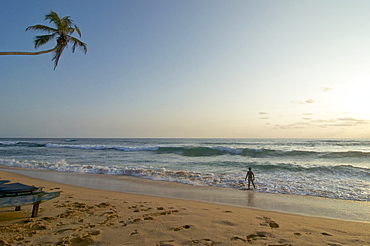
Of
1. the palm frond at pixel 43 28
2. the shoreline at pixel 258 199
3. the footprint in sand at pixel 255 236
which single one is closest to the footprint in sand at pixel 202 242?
the footprint in sand at pixel 255 236

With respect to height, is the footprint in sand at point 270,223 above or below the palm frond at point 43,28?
below

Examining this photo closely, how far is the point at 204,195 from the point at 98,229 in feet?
17.7

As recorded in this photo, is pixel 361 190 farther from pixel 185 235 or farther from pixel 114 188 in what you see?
pixel 114 188

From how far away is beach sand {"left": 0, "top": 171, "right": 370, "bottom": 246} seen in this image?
379 centimetres

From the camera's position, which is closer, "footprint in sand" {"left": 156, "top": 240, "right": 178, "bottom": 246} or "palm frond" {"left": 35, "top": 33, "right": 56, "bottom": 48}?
"footprint in sand" {"left": 156, "top": 240, "right": 178, "bottom": 246}

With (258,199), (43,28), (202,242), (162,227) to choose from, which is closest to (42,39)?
(43,28)

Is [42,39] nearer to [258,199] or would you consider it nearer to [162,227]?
[162,227]

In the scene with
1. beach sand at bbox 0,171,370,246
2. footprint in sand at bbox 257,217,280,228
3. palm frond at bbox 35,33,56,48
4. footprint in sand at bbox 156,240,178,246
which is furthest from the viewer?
palm frond at bbox 35,33,56,48

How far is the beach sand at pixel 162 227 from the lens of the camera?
3791 mm

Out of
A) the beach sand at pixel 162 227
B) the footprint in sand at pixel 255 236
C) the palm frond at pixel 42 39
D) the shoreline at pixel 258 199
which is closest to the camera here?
the beach sand at pixel 162 227

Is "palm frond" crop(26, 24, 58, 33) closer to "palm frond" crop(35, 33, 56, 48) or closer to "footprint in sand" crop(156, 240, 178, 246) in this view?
"palm frond" crop(35, 33, 56, 48)

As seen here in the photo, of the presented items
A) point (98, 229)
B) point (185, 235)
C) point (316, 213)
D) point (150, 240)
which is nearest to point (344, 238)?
point (316, 213)

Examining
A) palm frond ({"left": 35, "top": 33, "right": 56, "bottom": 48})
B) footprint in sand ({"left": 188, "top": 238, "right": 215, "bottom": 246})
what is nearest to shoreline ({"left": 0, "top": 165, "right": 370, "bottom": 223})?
footprint in sand ({"left": 188, "top": 238, "right": 215, "bottom": 246})

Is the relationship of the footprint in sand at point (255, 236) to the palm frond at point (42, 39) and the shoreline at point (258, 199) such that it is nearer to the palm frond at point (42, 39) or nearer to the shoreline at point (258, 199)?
the shoreline at point (258, 199)
